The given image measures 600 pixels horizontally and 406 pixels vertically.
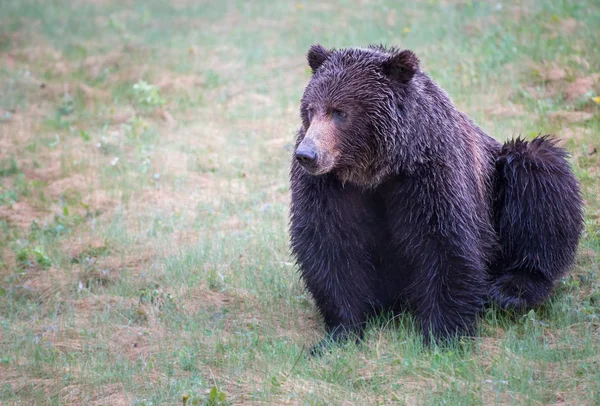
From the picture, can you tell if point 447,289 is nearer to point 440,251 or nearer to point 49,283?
point 440,251

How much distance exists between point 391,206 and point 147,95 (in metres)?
7.50

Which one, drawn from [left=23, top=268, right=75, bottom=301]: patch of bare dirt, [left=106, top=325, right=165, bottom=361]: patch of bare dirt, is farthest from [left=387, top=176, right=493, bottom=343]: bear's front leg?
[left=23, top=268, right=75, bottom=301]: patch of bare dirt

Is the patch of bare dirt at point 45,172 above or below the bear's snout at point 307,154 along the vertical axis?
below

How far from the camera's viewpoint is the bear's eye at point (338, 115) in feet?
16.8

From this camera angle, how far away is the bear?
202 inches

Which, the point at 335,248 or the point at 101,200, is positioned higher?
the point at 335,248

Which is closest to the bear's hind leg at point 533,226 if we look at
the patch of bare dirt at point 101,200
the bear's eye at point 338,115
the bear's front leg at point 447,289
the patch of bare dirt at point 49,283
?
the bear's front leg at point 447,289

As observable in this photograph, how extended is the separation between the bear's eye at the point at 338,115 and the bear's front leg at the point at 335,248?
0.43 metres

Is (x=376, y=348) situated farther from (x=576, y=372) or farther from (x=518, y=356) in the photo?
(x=576, y=372)

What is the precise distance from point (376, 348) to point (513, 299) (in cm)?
121

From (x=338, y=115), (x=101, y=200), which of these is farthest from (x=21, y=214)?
(x=338, y=115)

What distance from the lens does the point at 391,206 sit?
5.34 m

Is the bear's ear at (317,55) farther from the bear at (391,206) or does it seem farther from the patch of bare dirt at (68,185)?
the patch of bare dirt at (68,185)

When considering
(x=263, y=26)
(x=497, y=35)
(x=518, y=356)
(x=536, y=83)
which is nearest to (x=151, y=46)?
(x=263, y=26)
